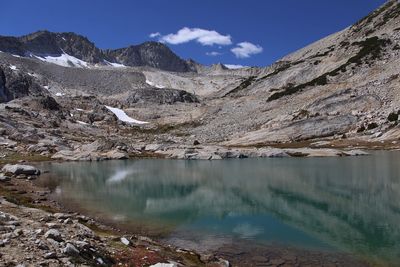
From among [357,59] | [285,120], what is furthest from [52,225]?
[357,59]

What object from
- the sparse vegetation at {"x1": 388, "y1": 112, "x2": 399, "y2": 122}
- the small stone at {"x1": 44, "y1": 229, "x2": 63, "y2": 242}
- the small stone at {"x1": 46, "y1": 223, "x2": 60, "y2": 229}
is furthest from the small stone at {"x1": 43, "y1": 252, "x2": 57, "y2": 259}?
the sparse vegetation at {"x1": 388, "y1": 112, "x2": 399, "y2": 122}

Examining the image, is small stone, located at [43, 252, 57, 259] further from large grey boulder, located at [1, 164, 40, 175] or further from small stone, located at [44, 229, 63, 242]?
large grey boulder, located at [1, 164, 40, 175]

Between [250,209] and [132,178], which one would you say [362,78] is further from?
[250,209]

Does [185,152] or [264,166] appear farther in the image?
[185,152]

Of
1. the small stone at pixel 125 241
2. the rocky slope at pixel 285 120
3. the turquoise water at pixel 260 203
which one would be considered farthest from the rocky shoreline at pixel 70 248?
the rocky slope at pixel 285 120

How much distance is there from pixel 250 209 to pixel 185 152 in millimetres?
68166

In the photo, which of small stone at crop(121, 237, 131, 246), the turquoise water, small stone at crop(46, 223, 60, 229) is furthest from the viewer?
the turquoise water

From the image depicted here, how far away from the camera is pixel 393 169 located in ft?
215

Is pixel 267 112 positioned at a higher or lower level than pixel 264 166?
higher

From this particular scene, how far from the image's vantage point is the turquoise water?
1150 inches

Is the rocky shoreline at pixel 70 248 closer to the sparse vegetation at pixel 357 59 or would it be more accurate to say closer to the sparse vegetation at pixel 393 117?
the sparse vegetation at pixel 393 117

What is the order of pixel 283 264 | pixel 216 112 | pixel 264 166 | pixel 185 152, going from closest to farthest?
pixel 283 264
pixel 264 166
pixel 185 152
pixel 216 112

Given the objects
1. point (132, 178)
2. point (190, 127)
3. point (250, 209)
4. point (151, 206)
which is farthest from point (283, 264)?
point (190, 127)

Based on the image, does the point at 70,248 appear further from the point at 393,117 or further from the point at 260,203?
the point at 393,117
